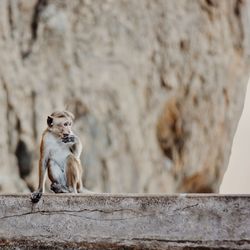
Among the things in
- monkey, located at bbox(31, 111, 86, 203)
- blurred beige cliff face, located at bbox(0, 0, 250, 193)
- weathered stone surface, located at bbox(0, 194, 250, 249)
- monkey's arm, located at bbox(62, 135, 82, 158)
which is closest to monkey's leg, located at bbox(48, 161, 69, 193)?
monkey, located at bbox(31, 111, 86, 203)

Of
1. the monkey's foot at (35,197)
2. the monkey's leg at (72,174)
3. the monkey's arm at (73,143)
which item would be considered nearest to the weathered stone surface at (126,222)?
the monkey's foot at (35,197)

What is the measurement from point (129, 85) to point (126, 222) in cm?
1084

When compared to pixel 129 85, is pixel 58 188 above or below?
below

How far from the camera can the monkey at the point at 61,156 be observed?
7434 mm

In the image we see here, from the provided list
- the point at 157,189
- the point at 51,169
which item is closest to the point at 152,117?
the point at 157,189

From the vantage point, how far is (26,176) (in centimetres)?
1495

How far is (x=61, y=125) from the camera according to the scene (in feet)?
24.7

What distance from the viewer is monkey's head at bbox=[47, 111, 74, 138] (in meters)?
7.50

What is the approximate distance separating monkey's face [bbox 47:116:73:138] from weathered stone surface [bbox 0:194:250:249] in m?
1.06

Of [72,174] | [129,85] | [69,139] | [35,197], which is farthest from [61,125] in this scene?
[129,85]

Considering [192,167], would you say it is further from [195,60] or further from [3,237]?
[3,237]

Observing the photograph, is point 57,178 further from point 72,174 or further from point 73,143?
point 73,143

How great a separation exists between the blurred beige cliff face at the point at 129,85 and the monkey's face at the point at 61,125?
6.96 meters

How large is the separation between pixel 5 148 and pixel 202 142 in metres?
4.84
